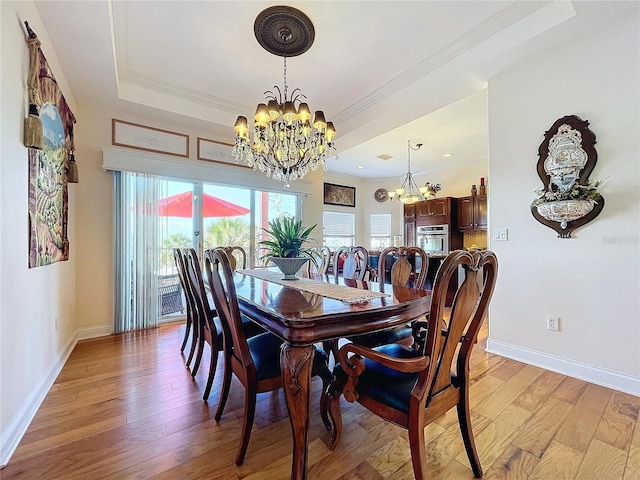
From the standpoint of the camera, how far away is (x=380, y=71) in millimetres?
3006

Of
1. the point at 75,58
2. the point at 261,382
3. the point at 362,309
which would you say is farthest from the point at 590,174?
the point at 75,58

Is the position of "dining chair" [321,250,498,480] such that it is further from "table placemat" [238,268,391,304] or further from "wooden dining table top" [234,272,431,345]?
"table placemat" [238,268,391,304]

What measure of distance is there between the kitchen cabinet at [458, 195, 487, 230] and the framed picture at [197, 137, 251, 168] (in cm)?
490

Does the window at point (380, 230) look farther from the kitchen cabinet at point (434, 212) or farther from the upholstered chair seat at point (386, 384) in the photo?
the upholstered chair seat at point (386, 384)

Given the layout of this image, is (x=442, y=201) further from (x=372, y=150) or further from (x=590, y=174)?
(x=590, y=174)

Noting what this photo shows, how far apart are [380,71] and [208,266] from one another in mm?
2723

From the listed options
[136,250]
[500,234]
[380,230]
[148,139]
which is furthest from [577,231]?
[380,230]

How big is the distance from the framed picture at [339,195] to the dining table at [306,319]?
6.01 metres

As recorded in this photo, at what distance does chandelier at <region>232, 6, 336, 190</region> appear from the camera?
7.67 ft

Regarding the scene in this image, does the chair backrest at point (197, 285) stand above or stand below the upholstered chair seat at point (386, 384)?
above

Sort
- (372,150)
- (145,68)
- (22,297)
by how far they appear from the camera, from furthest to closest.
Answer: (372,150), (145,68), (22,297)

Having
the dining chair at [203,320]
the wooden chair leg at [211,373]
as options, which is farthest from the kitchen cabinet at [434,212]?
the wooden chair leg at [211,373]

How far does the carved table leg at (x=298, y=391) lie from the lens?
3.92ft

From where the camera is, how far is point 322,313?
50.3 inches
